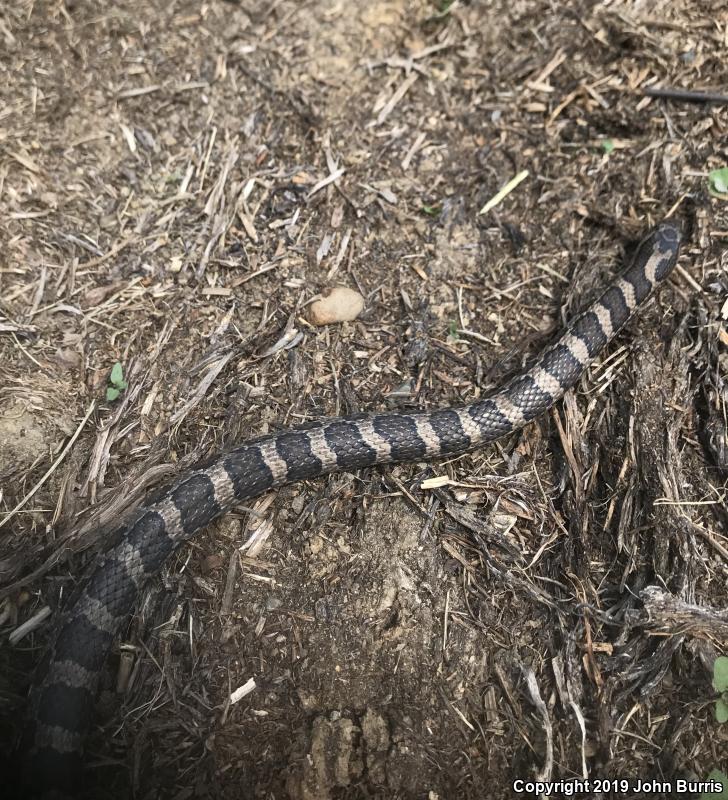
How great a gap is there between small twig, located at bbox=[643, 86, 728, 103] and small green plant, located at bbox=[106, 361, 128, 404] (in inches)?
202

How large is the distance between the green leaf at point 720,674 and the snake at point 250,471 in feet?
6.53

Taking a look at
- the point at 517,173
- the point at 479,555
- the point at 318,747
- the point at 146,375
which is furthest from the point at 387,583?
the point at 517,173

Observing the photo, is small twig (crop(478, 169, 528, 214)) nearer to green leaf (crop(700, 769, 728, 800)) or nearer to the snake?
the snake

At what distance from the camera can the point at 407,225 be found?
16.9 feet

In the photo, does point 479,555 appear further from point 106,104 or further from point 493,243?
point 106,104

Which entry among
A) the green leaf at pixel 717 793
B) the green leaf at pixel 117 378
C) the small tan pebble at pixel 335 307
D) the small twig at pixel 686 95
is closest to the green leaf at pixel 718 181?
the small twig at pixel 686 95

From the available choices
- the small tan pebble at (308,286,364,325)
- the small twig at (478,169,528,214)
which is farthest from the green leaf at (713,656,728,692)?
the small twig at (478,169,528,214)

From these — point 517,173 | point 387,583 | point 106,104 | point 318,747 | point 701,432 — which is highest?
point 106,104

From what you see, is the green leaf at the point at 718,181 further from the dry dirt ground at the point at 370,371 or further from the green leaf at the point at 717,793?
the green leaf at the point at 717,793

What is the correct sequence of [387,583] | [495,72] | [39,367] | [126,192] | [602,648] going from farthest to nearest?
[495,72]
[126,192]
[39,367]
[387,583]
[602,648]

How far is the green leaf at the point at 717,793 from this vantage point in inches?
140

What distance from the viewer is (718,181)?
4.93m

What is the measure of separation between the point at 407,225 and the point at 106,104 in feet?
9.46

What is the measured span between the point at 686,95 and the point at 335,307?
11.9ft
